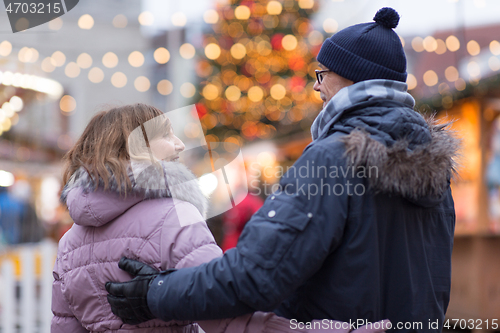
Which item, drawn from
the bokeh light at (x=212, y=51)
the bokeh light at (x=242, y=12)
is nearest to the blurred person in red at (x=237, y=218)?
the bokeh light at (x=212, y=51)

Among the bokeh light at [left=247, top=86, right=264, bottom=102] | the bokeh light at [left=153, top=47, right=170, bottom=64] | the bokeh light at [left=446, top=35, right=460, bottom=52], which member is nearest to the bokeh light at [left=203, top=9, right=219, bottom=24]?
the bokeh light at [left=153, top=47, right=170, bottom=64]

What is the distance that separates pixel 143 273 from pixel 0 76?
437cm

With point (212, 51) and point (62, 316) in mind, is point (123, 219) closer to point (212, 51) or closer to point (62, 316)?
point (62, 316)

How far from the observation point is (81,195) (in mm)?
1380

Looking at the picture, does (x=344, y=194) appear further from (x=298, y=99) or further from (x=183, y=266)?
(x=298, y=99)

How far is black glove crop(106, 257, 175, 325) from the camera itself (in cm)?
125

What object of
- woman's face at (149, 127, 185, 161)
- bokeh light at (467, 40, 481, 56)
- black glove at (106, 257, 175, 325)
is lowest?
black glove at (106, 257, 175, 325)

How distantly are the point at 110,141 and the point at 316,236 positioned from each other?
81cm

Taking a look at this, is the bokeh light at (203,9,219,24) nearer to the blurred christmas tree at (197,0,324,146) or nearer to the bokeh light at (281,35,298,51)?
the blurred christmas tree at (197,0,324,146)

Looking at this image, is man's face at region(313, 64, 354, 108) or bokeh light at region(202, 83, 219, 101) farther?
bokeh light at region(202, 83, 219, 101)

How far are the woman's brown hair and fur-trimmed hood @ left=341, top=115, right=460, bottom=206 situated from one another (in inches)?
29.0

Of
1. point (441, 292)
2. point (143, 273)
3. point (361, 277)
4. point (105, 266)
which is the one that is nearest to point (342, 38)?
point (361, 277)

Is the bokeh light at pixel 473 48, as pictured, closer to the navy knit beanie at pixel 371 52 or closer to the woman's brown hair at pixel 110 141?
the navy knit beanie at pixel 371 52

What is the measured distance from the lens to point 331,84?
142 centimetres
